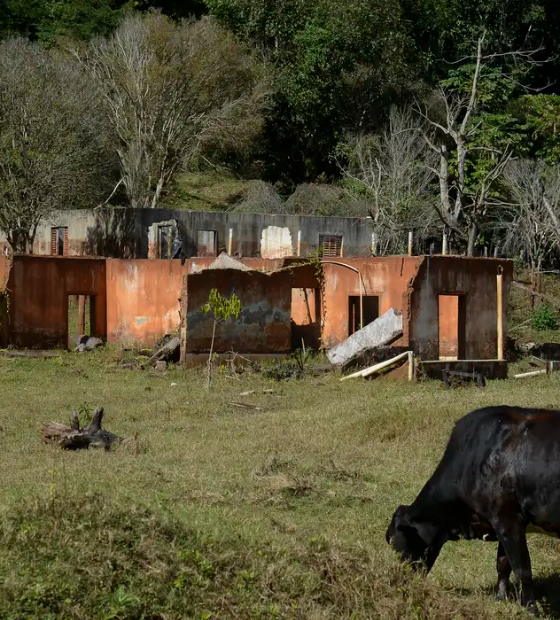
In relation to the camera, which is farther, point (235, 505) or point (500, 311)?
point (500, 311)

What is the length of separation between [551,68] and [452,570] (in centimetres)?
4612

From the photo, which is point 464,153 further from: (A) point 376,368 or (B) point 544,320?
(A) point 376,368

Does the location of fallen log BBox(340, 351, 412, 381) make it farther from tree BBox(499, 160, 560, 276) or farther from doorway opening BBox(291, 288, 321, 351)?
tree BBox(499, 160, 560, 276)

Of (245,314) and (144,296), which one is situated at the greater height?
(144,296)

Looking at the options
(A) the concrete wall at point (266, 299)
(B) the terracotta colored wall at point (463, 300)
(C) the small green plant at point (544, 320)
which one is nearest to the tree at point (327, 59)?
(C) the small green plant at point (544, 320)

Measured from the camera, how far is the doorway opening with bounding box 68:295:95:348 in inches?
1151

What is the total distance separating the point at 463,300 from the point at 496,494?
17.5 m

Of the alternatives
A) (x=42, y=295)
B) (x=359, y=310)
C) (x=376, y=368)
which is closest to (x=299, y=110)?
(x=359, y=310)

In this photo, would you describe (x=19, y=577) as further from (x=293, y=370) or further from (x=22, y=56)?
(x=22, y=56)

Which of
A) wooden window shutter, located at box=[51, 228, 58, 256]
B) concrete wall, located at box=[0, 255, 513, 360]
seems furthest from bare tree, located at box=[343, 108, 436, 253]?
wooden window shutter, located at box=[51, 228, 58, 256]

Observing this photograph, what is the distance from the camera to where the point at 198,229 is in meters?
36.9

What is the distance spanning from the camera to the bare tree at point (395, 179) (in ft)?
127

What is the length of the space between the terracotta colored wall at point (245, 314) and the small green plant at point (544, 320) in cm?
1021

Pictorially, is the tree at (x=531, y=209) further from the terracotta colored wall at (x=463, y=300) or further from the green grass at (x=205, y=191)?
the terracotta colored wall at (x=463, y=300)
